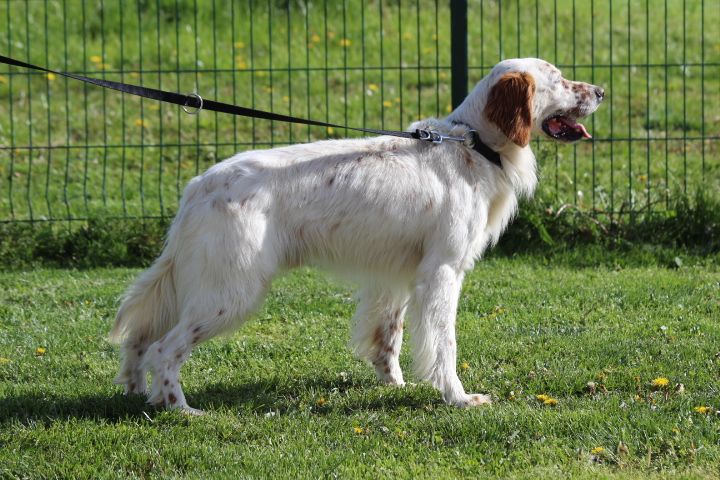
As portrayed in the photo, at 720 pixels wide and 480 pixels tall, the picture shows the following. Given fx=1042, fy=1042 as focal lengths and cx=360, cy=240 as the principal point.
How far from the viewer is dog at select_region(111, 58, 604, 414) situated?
176 inches

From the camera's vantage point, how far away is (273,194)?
4.50 meters

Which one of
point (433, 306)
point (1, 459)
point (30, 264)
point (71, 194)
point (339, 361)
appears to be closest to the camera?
point (1, 459)

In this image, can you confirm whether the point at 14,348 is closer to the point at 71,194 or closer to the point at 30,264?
the point at 30,264

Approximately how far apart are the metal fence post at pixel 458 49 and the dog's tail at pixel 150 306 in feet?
11.8

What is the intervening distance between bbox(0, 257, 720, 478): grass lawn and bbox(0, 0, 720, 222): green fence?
1.46m

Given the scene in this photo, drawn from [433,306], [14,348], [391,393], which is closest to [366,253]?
[433,306]

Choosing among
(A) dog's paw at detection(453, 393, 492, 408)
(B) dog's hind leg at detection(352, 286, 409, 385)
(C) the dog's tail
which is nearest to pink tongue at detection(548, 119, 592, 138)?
(B) dog's hind leg at detection(352, 286, 409, 385)

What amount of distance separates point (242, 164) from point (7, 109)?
7.03m

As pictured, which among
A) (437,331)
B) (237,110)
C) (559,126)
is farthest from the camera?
(559,126)

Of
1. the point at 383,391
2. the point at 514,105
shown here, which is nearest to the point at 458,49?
the point at 514,105

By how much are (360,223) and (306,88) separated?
681 cm

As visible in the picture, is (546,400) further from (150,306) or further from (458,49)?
(458,49)

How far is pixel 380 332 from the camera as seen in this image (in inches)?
204

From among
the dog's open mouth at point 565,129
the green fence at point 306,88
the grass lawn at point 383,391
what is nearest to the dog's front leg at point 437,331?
the grass lawn at point 383,391
